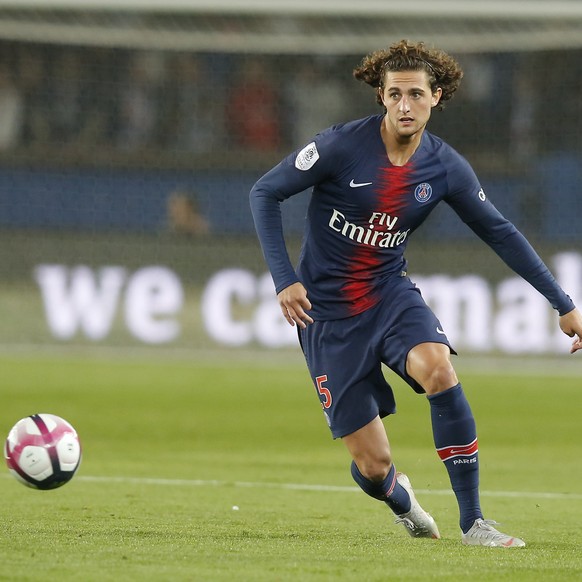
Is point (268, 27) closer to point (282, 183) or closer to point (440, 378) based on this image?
point (282, 183)

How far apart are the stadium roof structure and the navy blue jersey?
11188mm

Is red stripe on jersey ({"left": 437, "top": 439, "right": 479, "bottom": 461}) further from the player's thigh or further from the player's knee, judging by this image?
the player's thigh

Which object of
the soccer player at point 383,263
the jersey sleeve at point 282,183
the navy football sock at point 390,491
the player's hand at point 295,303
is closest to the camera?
the player's hand at point 295,303

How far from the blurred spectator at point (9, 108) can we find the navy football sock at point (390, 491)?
556 inches

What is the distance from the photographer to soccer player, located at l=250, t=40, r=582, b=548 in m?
6.07

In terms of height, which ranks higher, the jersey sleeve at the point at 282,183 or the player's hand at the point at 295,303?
the jersey sleeve at the point at 282,183

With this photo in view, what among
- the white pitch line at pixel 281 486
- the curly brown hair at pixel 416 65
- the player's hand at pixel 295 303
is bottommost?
the white pitch line at pixel 281 486

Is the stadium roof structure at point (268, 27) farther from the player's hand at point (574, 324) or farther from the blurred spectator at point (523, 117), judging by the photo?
the player's hand at point (574, 324)

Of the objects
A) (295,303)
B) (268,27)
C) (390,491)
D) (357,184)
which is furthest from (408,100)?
(268,27)

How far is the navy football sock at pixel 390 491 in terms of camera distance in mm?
6543

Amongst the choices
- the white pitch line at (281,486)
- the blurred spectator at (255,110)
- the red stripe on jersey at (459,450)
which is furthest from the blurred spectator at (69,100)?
the red stripe on jersey at (459,450)

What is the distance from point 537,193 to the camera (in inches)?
734

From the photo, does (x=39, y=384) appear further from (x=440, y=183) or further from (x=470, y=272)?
(x=440, y=183)

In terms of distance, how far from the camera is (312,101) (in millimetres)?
19828
